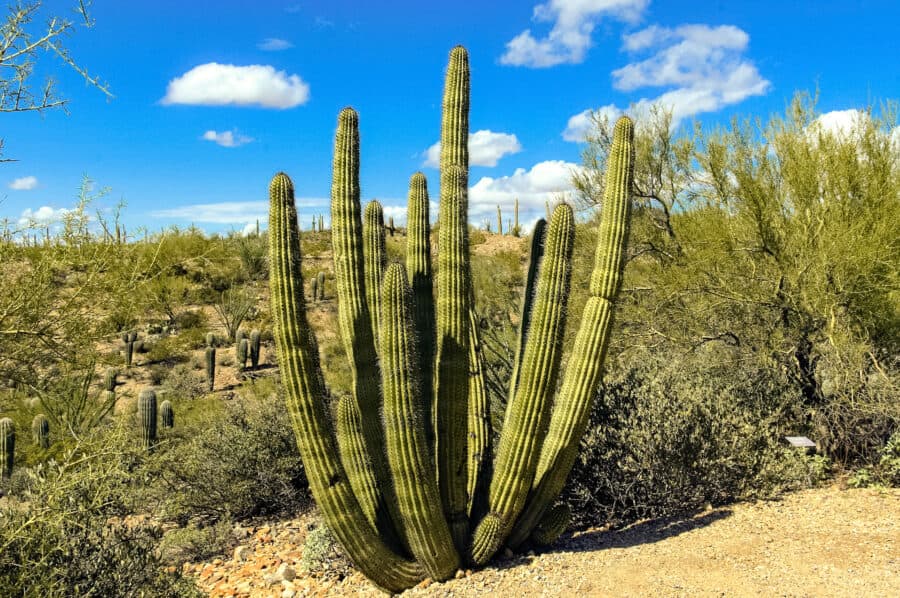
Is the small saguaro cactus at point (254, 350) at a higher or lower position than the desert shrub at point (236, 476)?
higher


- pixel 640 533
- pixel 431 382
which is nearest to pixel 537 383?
pixel 431 382

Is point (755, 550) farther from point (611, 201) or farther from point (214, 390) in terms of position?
point (214, 390)

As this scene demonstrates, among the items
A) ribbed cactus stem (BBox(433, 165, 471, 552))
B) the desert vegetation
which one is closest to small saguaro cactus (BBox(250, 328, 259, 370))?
the desert vegetation

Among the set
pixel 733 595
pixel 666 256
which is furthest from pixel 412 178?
pixel 666 256

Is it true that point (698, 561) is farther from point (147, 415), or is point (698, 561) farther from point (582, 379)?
point (147, 415)

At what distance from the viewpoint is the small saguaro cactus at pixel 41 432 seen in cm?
1227

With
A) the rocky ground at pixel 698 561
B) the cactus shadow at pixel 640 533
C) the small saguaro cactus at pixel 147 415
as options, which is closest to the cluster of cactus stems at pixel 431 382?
the cactus shadow at pixel 640 533

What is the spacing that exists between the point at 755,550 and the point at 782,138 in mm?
6143

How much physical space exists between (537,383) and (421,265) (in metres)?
1.50

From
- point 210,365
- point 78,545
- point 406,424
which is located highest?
point 406,424

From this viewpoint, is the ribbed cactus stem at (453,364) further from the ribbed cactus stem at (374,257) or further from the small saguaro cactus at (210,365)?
the small saguaro cactus at (210,365)

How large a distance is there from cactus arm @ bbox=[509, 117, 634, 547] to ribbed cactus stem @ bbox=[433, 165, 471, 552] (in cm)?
67

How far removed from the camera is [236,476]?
823cm

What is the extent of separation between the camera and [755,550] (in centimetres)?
556
